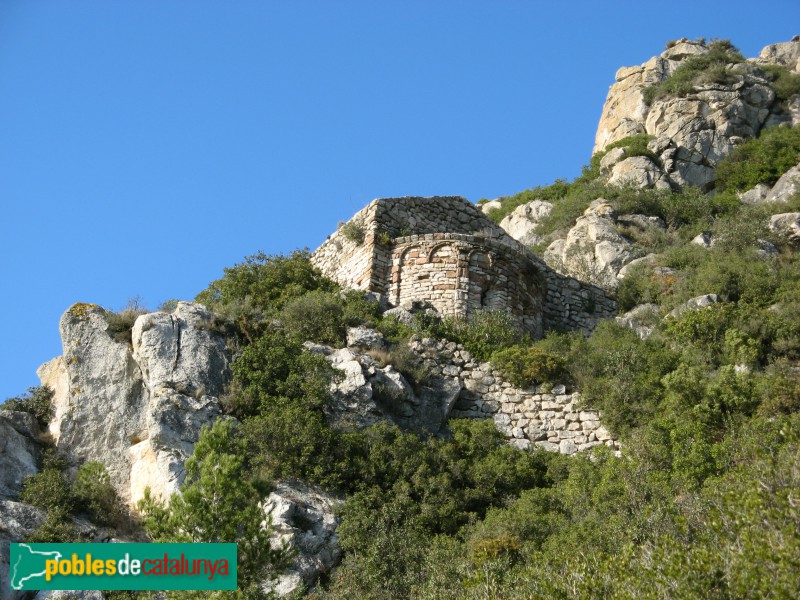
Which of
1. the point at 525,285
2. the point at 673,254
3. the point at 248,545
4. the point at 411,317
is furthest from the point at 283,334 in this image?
the point at 673,254

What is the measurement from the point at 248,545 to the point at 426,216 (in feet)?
45.7

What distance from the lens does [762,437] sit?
1502 centimetres

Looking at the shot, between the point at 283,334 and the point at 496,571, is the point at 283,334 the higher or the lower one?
the higher one

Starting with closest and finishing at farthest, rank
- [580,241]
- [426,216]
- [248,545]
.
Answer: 1. [248,545]
2. [426,216]
3. [580,241]

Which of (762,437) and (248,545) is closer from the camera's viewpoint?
(248,545)

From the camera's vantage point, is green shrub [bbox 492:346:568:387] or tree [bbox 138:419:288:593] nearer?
tree [bbox 138:419:288:593]

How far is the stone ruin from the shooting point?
72.0 ft

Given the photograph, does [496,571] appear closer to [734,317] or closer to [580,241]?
[734,317]

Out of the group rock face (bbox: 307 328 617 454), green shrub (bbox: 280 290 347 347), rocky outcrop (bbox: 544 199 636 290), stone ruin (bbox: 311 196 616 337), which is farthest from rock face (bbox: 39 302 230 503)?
rocky outcrop (bbox: 544 199 636 290)

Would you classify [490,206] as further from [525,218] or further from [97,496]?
[97,496]

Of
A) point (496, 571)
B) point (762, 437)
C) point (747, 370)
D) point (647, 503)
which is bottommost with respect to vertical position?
point (496, 571)

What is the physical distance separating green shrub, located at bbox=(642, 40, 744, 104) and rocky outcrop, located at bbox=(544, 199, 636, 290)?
11519 mm

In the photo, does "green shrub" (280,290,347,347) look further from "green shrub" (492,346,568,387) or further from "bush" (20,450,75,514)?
"bush" (20,450,75,514)

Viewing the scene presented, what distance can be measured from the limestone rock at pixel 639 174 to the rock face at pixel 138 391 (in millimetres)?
19674
